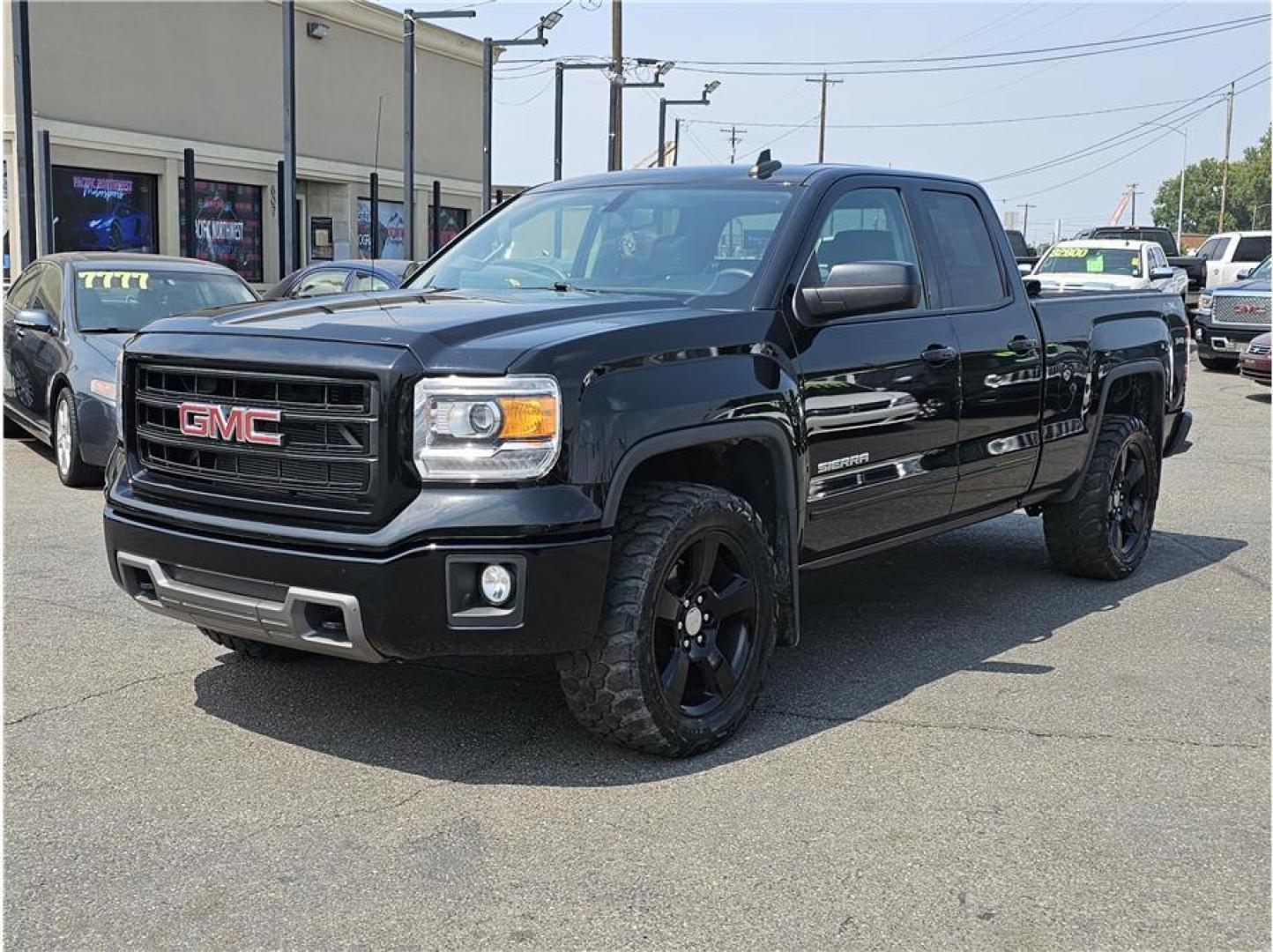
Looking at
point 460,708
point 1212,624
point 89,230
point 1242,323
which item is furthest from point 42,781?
point 89,230

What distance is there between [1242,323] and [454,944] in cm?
1954

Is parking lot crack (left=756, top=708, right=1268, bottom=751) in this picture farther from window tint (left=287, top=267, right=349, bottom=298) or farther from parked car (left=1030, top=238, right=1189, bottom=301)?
parked car (left=1030, top=238, right=1189, bottom=301)

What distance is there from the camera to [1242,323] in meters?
20.2

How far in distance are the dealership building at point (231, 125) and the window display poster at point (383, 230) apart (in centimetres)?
5

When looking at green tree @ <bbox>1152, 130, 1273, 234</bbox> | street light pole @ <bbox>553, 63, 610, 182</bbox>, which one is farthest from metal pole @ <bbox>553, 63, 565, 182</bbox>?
green tree @ <bbox>1152, 130, 1273, 234</bbox>

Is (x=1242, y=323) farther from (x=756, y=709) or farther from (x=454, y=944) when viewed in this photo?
(x=454, y=944)

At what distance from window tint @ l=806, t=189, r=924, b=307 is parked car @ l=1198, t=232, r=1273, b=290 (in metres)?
24.7

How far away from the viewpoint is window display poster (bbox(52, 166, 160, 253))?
1029 inches

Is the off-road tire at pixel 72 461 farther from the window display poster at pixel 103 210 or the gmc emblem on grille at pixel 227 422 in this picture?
the window display poster at pixel 103 210

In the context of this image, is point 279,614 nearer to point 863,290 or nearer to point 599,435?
point 599,435

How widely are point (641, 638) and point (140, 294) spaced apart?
7.52 metres

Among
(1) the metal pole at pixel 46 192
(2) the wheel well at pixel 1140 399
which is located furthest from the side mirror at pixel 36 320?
(1) the metal pole at pixel 46 192

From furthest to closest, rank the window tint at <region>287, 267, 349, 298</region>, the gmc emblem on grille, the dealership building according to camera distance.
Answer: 1. the dealership building
2. the window tint at <region>287, 267, 349, 298</region>
3. the gmc emblem on grille

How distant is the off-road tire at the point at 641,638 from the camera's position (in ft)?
13.9
